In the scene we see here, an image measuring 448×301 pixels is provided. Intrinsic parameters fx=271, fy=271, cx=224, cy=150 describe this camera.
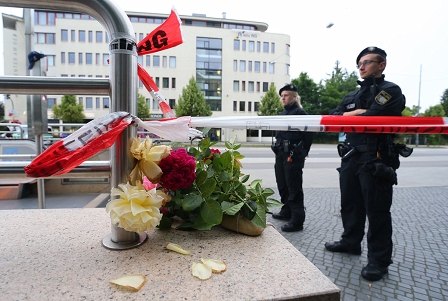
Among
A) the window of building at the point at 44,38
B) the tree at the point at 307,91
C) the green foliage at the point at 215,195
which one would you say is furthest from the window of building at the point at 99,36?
the green foliage at the point at 215,195

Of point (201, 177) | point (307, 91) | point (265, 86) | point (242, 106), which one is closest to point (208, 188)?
point (201, 177)

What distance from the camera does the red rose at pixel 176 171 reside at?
0.92m

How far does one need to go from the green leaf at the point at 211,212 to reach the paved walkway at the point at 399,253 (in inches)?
78.3

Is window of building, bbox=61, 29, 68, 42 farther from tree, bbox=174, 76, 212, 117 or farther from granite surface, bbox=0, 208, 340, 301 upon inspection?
granite surface, bbox=0, 208, 340, 301

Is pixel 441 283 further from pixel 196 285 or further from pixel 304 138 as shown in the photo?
pixel 196 285

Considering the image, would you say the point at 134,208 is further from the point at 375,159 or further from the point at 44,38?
the point at 44,38

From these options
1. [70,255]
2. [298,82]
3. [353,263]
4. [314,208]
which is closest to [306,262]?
[70,255]

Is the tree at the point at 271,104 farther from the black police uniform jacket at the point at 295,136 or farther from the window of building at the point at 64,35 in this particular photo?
the black police uniform jacket at the point at 295,136

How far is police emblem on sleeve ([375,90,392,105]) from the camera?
8.65 ft

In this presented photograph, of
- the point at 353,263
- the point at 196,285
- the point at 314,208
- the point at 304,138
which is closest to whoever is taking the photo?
the point at 196,285

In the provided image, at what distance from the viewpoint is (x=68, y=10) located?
2.89ft

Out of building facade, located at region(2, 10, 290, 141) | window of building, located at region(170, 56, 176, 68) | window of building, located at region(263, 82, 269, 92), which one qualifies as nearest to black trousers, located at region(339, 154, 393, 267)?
building facade, located at region(2, 10, 290, 141)

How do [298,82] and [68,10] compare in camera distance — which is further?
[298,82]

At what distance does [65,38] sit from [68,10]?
4594 cm
